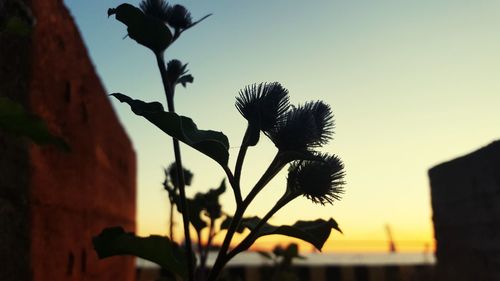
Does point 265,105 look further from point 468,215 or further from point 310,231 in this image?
point 468,215

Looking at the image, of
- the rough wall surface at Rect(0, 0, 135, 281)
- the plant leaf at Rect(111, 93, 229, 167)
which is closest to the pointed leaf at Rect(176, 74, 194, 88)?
the plant leaf at Rect(111, 93, 229, 167)

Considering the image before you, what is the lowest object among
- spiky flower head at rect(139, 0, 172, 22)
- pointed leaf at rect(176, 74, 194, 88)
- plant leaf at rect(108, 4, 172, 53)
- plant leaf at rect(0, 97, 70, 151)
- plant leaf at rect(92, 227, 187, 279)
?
plant leaf at rect(92, 227, 187, 279)

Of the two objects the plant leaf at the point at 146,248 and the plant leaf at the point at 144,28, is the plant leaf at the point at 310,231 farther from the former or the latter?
the plant leaf at the point at 144,28

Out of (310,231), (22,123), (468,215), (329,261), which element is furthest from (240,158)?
(329,261)

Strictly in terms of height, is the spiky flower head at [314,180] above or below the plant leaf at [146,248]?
above

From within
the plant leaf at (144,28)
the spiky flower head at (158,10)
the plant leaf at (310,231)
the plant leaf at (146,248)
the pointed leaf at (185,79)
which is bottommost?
the plant leaf at (146,248)

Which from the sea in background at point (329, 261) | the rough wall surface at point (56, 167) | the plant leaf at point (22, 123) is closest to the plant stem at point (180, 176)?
the plant leaf at point (22, 123)

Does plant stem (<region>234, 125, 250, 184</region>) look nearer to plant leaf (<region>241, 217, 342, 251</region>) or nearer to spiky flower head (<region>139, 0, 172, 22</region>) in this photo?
plant leaf (<region>241, 217, 342, 251</region>)
